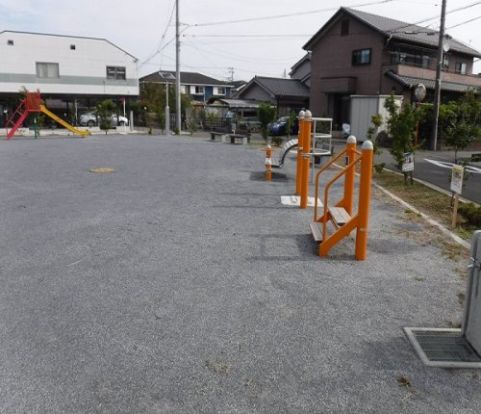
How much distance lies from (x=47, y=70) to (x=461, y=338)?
3786 centimetres

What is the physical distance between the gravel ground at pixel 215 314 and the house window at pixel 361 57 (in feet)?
82.8

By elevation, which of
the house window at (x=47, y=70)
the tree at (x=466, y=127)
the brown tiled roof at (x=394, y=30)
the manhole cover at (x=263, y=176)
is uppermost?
the brown tiled roof at (x=394, y=30)

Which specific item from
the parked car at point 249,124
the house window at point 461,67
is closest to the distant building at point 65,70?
the parked car at point 249,124

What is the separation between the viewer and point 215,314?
388cm

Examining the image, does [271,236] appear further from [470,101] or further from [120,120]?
[120,120]

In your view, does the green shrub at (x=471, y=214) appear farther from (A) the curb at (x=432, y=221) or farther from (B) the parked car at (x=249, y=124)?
(B) the parked car at (x=249, y=124)

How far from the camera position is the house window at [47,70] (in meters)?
34.9

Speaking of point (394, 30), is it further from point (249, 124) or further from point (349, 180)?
point (349, 180)

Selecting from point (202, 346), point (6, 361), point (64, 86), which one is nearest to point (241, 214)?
point (202, 346)

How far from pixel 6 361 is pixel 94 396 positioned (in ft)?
2.71

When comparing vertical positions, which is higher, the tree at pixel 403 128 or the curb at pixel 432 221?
the tree at pixel 403 128

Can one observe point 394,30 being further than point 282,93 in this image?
No

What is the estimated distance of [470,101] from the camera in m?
10.1

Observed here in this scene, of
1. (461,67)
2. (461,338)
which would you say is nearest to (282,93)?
(461,67)
